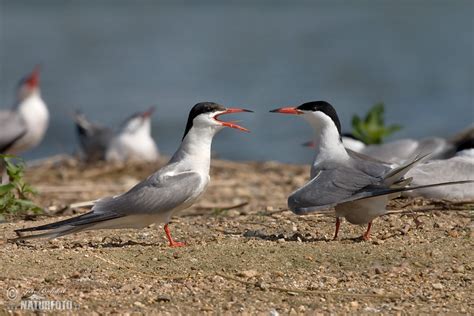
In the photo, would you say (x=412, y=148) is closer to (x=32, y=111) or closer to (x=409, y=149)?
(x=409, y=149)

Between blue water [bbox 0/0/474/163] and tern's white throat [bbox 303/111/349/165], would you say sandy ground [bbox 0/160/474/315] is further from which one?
blue water [bbox 0/0/474/163]

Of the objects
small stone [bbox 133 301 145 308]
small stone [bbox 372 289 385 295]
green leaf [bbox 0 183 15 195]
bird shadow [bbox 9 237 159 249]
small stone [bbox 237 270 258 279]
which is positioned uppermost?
green leaf [bbox 0 183 15 195]

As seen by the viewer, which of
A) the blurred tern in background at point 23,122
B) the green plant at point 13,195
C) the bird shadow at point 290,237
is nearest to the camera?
the bird shadow at point 290,237

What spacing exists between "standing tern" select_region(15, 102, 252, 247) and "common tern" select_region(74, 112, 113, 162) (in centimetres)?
633

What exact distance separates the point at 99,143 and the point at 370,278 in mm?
8005

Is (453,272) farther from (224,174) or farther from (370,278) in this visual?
(224,174)

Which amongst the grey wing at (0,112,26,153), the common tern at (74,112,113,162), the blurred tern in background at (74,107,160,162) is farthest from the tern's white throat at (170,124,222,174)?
the common tern at (74,112,113,162)

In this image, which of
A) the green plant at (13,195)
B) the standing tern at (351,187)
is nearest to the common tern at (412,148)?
the standing tern at (351,187)

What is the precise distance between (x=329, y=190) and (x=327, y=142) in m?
0.61

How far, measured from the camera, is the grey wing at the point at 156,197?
5508mm

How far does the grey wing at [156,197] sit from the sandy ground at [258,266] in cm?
21

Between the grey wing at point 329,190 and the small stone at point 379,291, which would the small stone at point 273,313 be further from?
the grey wing at point 329,190

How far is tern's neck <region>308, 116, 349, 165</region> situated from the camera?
594 cm

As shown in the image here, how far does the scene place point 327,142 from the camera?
19.7ft
